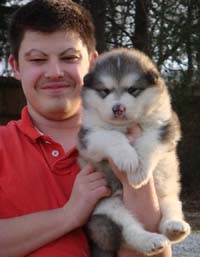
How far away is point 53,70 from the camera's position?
3.08m

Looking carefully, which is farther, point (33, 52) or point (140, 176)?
point (33, 52)

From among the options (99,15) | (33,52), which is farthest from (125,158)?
(99,15)

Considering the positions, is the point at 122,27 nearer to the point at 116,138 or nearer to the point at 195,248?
the point at 195,248

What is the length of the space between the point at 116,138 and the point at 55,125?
1.89 feet

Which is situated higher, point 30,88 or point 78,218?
point 30,88

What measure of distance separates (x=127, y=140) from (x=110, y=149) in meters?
0.10

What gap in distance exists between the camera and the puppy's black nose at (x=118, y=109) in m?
2.71

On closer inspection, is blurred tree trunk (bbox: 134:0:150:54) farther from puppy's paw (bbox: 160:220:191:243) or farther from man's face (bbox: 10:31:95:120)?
puppy's paw (bbox: 160:220:191:243)

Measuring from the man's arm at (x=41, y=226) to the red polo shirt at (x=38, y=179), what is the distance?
61 mm

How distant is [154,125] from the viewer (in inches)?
116

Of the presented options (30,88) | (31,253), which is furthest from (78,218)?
(30,88)

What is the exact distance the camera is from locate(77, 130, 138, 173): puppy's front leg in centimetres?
275

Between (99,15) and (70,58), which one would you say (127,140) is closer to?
(70,58)

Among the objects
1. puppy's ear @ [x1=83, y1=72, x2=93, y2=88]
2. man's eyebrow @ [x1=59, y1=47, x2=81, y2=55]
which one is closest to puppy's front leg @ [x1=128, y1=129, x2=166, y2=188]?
puppy's ear @ [x1=83, y1=72, x2=93, y2=88]
